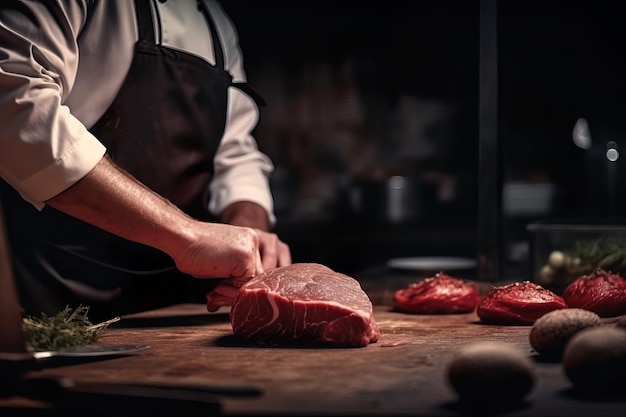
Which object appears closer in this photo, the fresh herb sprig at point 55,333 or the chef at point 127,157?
the fresh herb sprig at point 55,333

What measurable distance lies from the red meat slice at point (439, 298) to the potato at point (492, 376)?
3.28 ft

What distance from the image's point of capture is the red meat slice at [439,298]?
2338 mm

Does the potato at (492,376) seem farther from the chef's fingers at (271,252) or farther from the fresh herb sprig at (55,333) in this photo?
the chef's fingers at (271,252)

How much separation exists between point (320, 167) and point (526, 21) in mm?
1147

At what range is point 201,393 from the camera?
1251mm

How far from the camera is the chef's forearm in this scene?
1.94 m

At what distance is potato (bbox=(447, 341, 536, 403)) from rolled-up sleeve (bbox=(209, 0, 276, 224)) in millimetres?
1506

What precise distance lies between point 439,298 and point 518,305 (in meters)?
0.26

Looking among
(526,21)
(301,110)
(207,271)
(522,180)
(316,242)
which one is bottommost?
(207,271)

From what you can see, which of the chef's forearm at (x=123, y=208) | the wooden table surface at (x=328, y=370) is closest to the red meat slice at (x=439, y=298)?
the wooden table surface at (x=328, y=370)

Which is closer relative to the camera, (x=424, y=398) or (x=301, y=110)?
(x=424, y=398)

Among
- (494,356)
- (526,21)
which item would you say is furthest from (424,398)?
(526,21)

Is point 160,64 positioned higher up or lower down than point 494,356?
higher up

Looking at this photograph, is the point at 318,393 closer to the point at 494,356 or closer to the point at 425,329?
the point at 494,356
